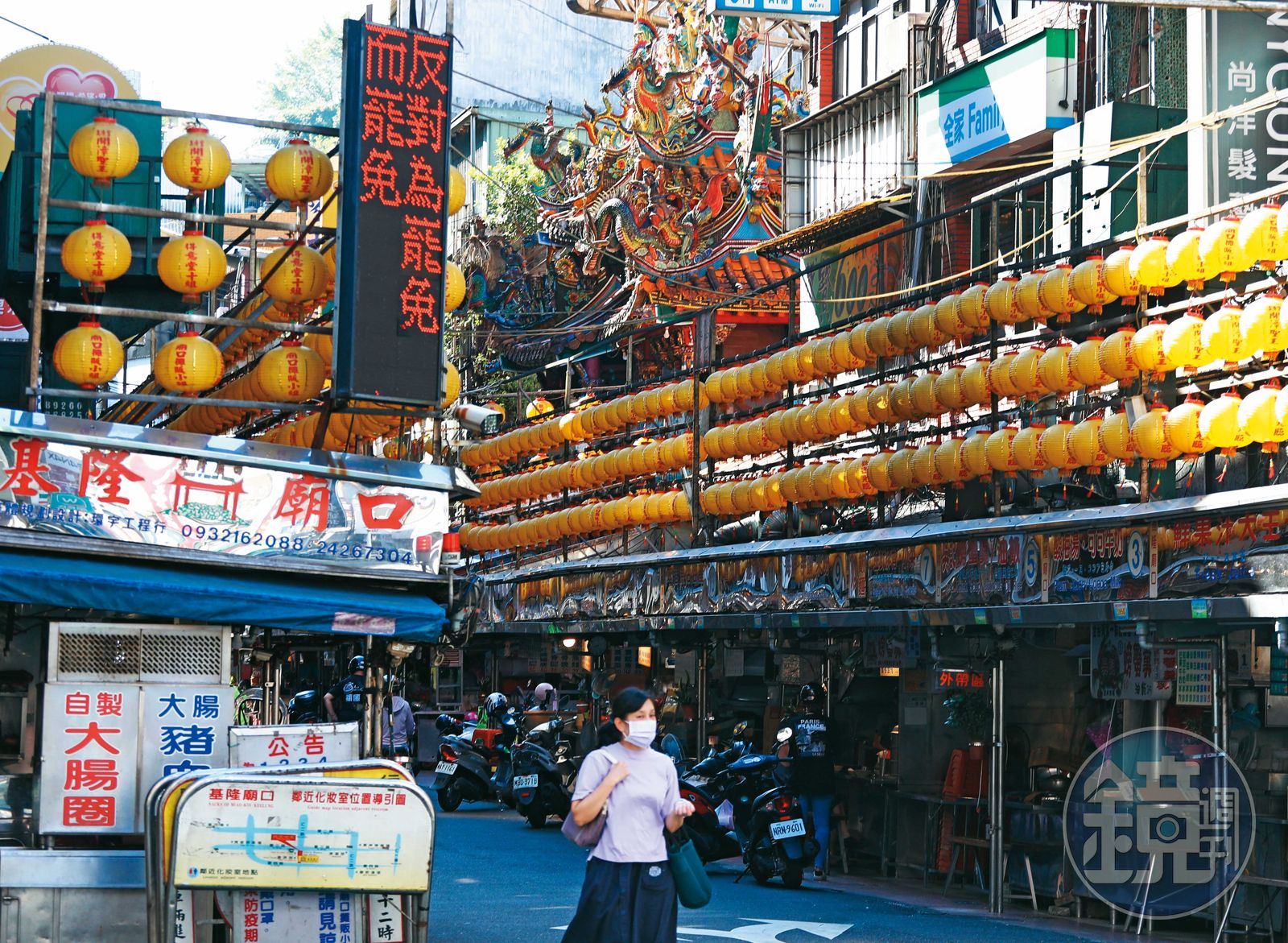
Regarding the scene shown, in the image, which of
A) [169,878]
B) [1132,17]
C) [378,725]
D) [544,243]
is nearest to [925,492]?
[1132,17]

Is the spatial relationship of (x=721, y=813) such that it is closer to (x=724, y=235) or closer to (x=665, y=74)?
(x=724, y=235)

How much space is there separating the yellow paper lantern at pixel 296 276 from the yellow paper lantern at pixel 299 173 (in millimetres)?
411

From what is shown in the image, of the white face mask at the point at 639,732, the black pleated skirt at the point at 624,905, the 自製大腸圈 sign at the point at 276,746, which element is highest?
the white face mask at the point at 639,732

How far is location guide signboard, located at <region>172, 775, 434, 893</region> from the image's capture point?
9297 mm

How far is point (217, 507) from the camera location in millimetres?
11625

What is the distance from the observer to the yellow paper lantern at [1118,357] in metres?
14.6

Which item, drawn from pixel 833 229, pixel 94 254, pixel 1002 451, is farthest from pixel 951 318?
pixel 833 229

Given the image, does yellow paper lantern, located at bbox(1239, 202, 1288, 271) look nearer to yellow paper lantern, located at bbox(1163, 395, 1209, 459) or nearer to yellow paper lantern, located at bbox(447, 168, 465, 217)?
yellow paper lantern, located at bbox(1163, 395, 1209, 459)

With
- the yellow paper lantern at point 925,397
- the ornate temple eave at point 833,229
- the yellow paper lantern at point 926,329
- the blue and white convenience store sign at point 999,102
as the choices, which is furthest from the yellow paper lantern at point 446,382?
the ornate temple eave at point 833,229

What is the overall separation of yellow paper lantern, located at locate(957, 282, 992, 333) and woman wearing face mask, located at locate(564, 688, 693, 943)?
8.73m

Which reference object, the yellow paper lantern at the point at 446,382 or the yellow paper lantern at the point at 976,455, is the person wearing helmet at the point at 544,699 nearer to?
the yellow paper lantern at the point at 976,455

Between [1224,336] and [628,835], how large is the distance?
7055mm

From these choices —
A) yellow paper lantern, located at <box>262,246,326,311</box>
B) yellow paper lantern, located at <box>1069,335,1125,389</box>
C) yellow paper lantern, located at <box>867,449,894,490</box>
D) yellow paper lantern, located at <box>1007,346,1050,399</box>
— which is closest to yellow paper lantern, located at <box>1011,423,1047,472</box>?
yellow paper lantern, located at <box>1007,346,1050,399</box>


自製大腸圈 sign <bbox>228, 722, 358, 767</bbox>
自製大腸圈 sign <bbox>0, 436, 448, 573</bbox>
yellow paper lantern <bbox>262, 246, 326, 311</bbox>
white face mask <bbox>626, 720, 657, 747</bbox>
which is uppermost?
yellow paper lantern <bbox>262, 246, 326, 311</bbox>
